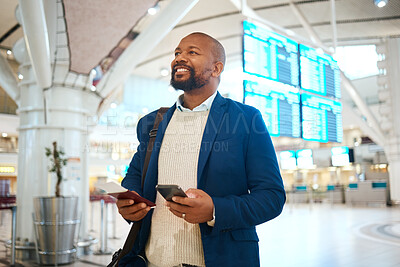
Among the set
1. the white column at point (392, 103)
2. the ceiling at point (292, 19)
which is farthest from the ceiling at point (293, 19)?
the white column at point (392, 103)

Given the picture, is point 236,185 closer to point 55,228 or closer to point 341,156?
point 55,228

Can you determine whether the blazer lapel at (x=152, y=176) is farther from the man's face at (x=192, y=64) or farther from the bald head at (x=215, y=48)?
the bald head at (x=215, y=48)

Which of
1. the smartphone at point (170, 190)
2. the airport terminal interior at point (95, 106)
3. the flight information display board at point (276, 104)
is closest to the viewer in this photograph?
the smartphone at point (170, 190)

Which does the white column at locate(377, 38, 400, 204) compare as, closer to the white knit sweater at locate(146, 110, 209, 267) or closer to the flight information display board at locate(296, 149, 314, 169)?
the flight information display board at locate(296, 149, 314, 169)

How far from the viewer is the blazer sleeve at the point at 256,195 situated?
1268 millimetres

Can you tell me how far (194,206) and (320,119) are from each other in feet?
19.8

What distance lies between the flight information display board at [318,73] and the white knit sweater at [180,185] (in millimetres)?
5330

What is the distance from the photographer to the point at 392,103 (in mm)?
16375

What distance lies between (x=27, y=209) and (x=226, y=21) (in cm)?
1094

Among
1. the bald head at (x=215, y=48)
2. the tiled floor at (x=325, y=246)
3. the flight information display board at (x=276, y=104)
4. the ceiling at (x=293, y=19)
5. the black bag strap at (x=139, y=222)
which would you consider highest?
the ceiling at (x=293, y=19)

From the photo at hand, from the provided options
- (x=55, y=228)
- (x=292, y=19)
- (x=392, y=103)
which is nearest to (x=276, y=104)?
(x=55, y=228)

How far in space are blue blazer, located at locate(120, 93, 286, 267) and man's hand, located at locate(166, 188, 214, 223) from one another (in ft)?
0.11

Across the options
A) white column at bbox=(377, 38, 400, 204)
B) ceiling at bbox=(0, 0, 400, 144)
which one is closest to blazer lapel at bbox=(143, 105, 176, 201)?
ceiling at bbox=(0, 0, 400, 144)

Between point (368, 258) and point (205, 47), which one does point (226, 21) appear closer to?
point (368, 258)
